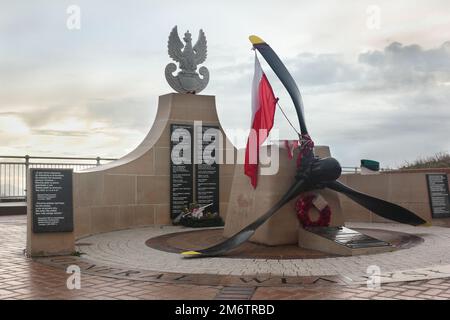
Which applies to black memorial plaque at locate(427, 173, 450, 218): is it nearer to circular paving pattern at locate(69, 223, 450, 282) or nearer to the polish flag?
circular paving pattern at locate(69, 223, 450, 282)

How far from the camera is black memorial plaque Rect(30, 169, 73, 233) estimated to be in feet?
26.7

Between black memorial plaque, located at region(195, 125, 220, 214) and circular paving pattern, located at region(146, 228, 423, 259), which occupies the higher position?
black memorial plaque, located at region(195, 125, 220, 214)

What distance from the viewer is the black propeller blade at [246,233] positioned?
767cm

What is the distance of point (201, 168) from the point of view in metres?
13.2

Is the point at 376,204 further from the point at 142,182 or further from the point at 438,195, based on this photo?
the point at 142,182

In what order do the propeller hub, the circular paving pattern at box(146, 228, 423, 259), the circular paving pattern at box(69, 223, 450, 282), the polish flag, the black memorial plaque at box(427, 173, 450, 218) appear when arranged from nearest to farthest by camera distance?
the circular paving pattern at box(69, 223, 450, 282), the circular paving pattern at box(146, 228, 423, 259), the polish flag, the propeller hub, the black memorial plaque at box(427, 173, 450, 218)

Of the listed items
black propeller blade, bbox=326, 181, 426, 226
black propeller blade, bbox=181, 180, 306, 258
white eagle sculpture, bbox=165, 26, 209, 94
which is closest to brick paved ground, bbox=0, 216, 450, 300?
black propeller blade, bbox=181, 180, 306, 258

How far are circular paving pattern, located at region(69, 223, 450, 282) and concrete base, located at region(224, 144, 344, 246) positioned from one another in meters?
1.34

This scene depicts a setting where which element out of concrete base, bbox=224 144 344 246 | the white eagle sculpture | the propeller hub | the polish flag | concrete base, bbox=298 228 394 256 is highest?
the white eagle sculpture

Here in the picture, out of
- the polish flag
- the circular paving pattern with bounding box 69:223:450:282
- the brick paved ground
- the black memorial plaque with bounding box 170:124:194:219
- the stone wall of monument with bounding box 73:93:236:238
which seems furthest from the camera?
the black memorial plaque with bounding box 170:124:194:219

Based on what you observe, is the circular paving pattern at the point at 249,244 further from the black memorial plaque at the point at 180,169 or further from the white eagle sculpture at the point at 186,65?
the white eagle sculpture at the point at 186,65

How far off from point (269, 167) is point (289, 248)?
1.46 metres

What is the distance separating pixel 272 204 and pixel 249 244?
0.81m

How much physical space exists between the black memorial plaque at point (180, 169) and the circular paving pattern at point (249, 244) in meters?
1.55
